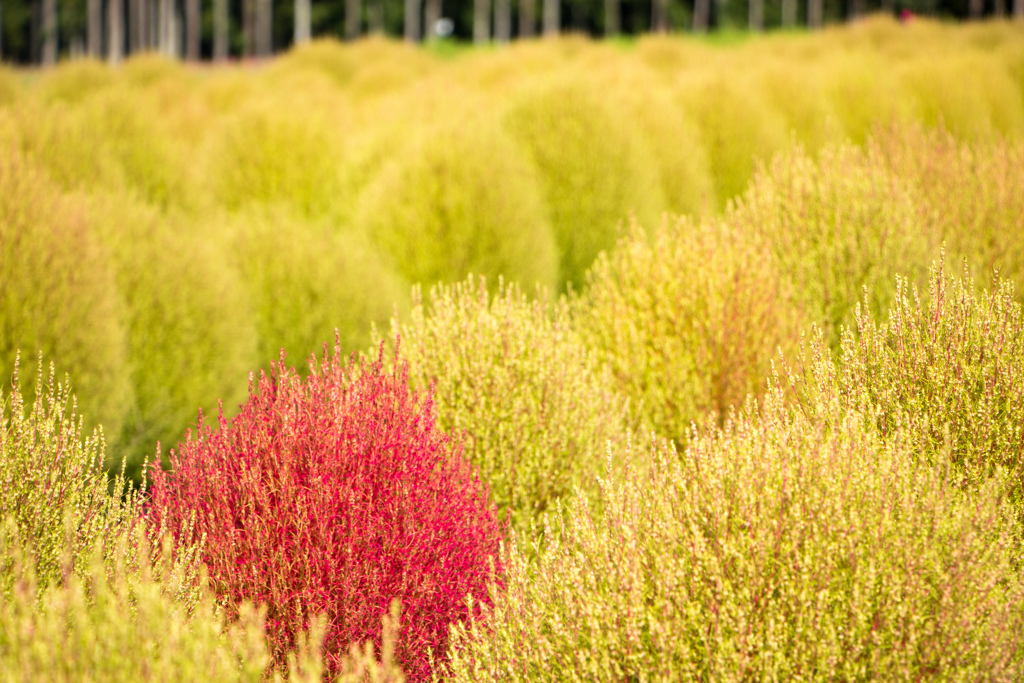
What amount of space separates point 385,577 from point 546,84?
9.26 metres

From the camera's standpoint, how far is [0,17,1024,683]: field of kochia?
136 inches

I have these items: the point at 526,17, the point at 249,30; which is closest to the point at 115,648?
the point at 526,17

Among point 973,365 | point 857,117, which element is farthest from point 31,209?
point 857,117

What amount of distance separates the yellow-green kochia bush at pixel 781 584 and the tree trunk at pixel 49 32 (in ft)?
233

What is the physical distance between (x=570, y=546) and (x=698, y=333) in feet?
12.5

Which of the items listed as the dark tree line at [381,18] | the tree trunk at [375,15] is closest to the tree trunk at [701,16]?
the dark tree line at [381,18]

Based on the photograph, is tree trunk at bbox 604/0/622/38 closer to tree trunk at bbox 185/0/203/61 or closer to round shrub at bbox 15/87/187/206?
tree trunk at bbox 185/0/203/61

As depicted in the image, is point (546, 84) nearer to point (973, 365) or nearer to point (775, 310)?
point (775, 310)

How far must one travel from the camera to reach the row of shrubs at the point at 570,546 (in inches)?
132

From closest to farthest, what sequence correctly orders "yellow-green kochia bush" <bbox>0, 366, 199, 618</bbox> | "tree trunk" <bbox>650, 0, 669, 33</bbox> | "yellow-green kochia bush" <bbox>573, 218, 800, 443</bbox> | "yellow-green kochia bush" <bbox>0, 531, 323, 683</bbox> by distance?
"yellow-green kochia bush" <bbox>0, 531, 323, 683</bbox> < "yellow-green kochia bush" <bbox>0, 366, 199, 618</bbox> < "yellow-green kochia bush" <bbox>573, 218, 800, 443</bbox> < "tree trunk" <bbox>650, 0, 669, 33</bbox>

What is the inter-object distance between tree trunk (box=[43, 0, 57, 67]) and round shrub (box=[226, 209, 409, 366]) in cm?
6419

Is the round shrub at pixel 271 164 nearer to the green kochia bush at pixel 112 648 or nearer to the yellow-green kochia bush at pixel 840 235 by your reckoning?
the yellow-green kochia bush at pixel 840 235

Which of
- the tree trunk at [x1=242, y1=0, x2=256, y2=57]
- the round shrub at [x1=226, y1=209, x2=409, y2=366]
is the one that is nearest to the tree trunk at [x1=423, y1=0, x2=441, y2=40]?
the tree trunk at [x1=242, y1=0, x2=256, y2=57]

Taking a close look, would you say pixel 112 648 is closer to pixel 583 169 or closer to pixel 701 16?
pixel 583 169
